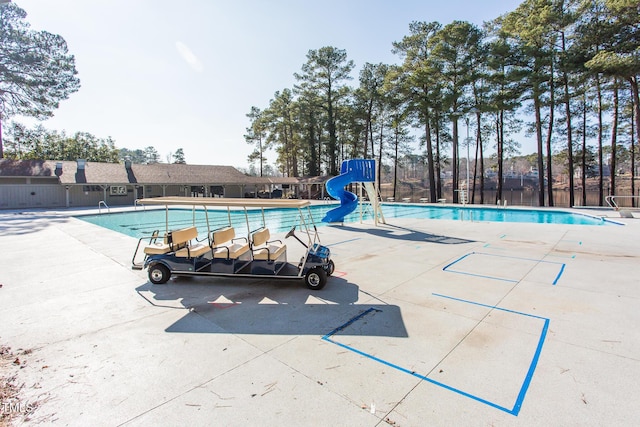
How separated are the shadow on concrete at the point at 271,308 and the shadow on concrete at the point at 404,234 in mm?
5296

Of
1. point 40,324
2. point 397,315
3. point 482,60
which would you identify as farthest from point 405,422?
point 482,60

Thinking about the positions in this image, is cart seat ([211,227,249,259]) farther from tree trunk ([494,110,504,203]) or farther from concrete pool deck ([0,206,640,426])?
tree trunk ([494,110,504,203])

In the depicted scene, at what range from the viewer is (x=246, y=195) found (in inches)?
1325

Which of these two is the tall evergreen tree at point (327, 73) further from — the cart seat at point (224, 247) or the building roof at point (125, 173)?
the cart seat at point (224, 247)

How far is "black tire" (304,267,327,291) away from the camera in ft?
17.8

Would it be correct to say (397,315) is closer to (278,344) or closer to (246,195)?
(278,344)

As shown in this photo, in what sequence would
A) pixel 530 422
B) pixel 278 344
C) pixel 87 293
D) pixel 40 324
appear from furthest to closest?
pixel 87 293, pixel 40 324, pixel 278 344, pixel 530 422

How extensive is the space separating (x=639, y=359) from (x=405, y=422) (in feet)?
9.27

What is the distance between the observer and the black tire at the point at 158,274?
579cm

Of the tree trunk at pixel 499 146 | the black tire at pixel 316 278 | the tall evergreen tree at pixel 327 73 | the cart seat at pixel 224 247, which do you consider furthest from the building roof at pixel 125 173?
the black tire at pixel 316 278

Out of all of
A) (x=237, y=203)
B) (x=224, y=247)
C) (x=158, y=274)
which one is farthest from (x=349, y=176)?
(x=158, y=274)

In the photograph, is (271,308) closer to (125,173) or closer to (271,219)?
(271,219)

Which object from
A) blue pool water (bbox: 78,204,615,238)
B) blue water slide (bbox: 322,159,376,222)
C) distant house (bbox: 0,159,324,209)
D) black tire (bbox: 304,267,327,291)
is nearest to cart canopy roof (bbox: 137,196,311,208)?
black tire (bbox: 304,267,327,291)

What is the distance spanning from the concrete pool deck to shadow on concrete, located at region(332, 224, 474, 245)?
9.71 ft
